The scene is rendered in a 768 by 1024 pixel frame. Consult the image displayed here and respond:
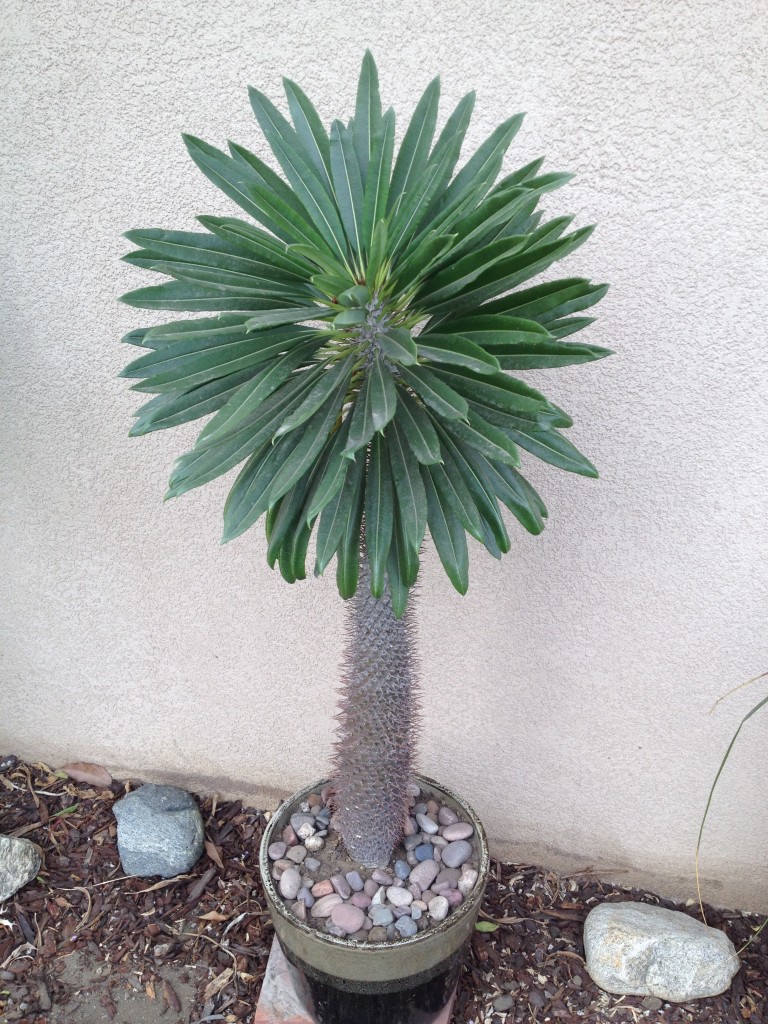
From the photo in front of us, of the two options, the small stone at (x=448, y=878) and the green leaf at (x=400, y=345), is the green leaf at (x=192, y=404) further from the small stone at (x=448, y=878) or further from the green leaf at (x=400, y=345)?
the small stone at (x=448, y=878)

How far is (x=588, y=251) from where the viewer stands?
1675mm

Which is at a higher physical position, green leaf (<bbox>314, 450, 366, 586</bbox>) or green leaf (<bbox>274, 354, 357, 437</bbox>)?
green leaf (<bbox>274, 354, 357, 437</bbox>)

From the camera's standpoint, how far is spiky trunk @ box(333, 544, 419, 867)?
1.50m

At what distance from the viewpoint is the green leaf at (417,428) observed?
1.08 metres

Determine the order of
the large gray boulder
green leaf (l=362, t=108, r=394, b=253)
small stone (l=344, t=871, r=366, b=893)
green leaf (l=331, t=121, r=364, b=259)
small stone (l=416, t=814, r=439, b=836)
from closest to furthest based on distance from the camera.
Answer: green leaf (l=362, t=108, r=394, b=253)
green leaf (l=331, t=121, r=364, b=259)
small stone (l=344, t=871, r=366, b=893)
small stone (l=416, t=814, r=439, b=836)
the large gray boulder

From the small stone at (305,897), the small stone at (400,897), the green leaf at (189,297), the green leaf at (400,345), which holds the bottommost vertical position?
the small stone at (305,897)

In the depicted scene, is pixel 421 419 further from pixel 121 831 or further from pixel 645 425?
pixel 121 831

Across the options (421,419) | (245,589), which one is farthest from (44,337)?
(421,419)

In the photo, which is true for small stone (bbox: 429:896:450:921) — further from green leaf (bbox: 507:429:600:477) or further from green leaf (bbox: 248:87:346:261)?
green leaf (bbox: 248:87:346:261)

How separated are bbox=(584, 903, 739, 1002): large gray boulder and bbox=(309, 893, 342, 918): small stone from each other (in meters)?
0.83

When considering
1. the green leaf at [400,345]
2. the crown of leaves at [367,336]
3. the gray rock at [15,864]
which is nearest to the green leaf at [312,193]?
the crown of leaves at [367,336]

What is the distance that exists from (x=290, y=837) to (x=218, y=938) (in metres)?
0.60

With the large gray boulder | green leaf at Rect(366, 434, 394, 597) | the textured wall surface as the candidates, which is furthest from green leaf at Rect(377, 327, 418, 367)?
the large gray boulder

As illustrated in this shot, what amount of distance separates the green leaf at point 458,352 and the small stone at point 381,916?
1249mm
